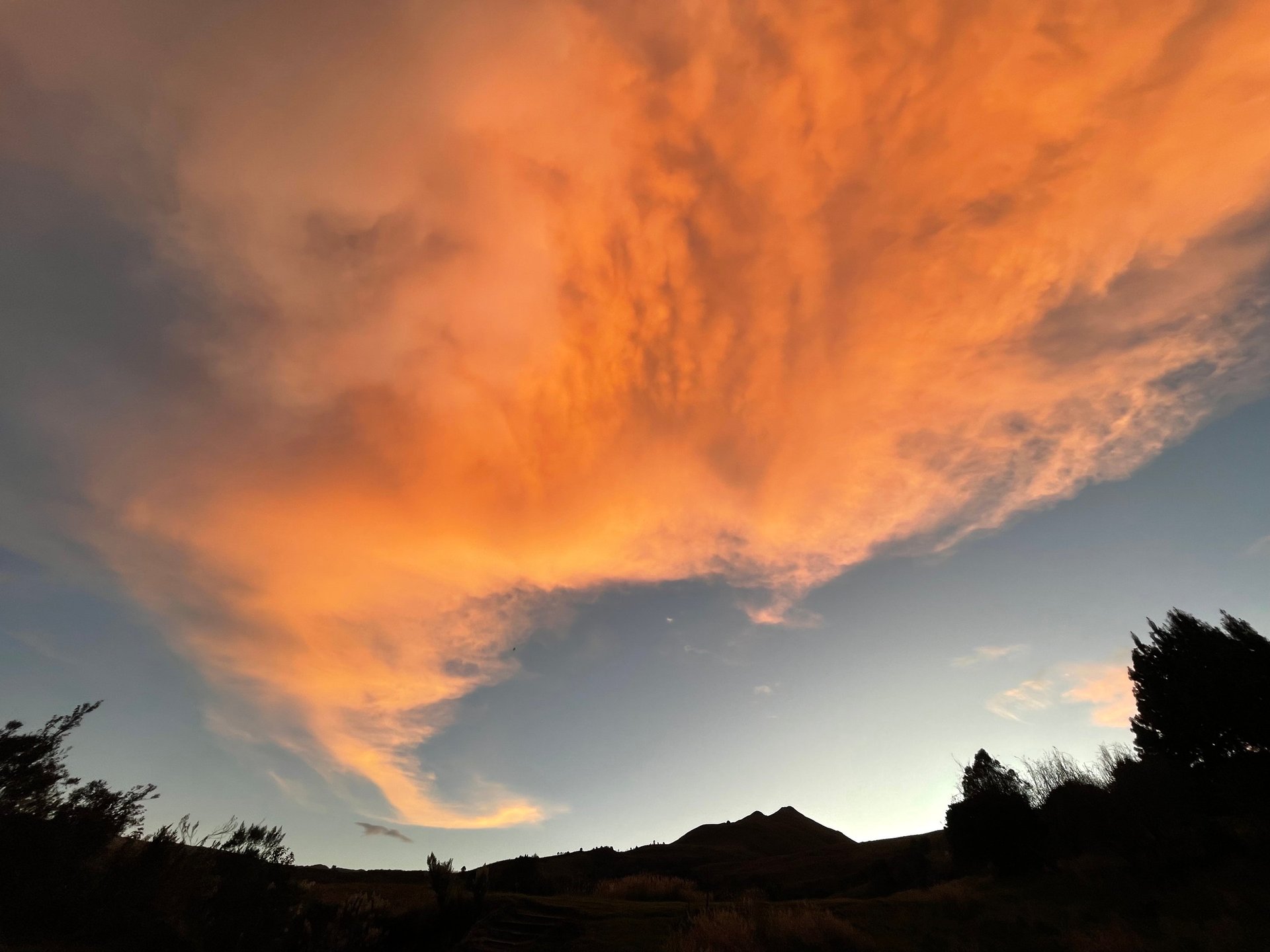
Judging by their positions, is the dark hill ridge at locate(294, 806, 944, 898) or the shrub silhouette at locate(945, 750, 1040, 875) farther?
the dark hill ridge at locate(294, 806, 944, 898)

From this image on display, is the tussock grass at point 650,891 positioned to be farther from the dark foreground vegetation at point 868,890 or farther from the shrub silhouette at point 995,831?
the shrub silhouette at point 995,831

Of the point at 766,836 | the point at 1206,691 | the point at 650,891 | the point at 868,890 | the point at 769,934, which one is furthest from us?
the point at 766,836

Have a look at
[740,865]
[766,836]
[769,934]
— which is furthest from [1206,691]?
[766,836]

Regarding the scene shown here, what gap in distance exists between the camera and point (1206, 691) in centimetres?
2936

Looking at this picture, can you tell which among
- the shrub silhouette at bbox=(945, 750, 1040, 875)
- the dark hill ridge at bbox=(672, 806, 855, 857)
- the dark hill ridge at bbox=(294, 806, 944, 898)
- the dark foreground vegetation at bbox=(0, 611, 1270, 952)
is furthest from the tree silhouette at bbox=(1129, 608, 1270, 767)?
the dark hill ridge at bbox=(672, 806, 855, 857)

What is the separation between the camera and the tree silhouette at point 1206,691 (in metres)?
27.2

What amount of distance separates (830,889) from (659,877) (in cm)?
1540

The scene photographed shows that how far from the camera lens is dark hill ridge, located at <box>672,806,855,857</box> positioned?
61.1m

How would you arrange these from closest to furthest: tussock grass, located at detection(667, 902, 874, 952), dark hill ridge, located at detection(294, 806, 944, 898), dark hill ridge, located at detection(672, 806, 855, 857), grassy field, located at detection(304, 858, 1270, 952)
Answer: tussock grass, located at detection(667, 902, 874, 952) < grassy field, located at detection(304, 858, 1270, 952) < dark hill ridge, located at detection(294, 806, 944, 898) < dark hill ridge, located at detection(672, 806, 855, 857)

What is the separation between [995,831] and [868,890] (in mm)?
11516

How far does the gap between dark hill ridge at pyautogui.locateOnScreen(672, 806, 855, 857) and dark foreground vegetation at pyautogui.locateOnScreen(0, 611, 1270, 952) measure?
31.3 m

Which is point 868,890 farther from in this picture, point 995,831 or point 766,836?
point 766,836

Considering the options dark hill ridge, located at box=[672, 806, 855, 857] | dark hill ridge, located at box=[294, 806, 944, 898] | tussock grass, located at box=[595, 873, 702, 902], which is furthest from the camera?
dark hill ridge, located at box=[672, 806, 855, 857]

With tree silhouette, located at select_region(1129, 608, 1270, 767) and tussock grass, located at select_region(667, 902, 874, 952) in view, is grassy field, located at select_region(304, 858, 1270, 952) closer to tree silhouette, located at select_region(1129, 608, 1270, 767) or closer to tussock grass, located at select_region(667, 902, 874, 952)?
tussock grass, located at select_region(667, 902, 874, 952)
